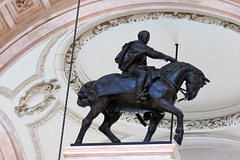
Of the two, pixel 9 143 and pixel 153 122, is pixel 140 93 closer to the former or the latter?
pixel 153 122

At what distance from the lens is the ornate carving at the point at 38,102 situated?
32.0ft

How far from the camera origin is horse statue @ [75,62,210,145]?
487 cm

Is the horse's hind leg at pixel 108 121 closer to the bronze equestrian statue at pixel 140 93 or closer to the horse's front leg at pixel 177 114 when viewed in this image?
the bronze equestrian statue at pixel 140 93

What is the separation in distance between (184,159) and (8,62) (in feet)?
14.6

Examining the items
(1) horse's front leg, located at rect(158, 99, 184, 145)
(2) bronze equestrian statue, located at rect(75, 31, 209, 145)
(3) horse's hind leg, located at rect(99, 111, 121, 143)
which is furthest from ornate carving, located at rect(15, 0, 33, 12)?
(1) horse's front leg, located at rect(158, 99, 184, 145)

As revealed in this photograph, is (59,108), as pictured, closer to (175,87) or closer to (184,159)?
(184,159)

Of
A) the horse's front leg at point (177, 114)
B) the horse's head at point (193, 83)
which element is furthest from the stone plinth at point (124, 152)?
the horse's head at point (193, 83)

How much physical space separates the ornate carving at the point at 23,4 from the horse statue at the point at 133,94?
128 inches

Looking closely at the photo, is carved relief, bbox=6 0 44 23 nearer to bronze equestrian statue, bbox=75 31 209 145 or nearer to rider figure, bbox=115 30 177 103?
rider figure, bbox=115 30 177 103

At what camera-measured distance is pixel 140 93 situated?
4805 mm

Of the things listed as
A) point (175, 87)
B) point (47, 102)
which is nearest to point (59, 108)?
point (47, 102)

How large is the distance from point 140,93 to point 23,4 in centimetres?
369

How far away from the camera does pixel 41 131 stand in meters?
10.4

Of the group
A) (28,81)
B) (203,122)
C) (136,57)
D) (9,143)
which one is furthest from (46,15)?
(203,122)
